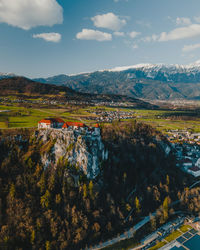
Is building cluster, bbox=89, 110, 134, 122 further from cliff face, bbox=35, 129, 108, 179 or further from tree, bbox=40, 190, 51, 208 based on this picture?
tree, bbox=40, 190, 51, 208

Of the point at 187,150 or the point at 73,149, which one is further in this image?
the point at 187,150

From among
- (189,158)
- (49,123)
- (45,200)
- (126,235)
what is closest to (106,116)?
(189,158)

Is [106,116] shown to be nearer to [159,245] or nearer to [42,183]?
[42,183]

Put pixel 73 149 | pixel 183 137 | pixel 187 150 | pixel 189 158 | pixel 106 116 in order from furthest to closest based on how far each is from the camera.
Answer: pixel 106 116, pixel 183 137, pixel 187 150, pixel 189 158, pixel 73 149

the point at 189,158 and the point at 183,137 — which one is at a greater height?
the point at 183,137

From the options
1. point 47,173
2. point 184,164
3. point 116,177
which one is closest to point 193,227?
point 116,177

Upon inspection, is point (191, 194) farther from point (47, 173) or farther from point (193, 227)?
point (47, 173)

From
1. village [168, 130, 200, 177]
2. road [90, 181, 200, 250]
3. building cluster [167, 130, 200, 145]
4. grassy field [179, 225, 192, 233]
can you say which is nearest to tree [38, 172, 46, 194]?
road [90, 181, 200, 250]
